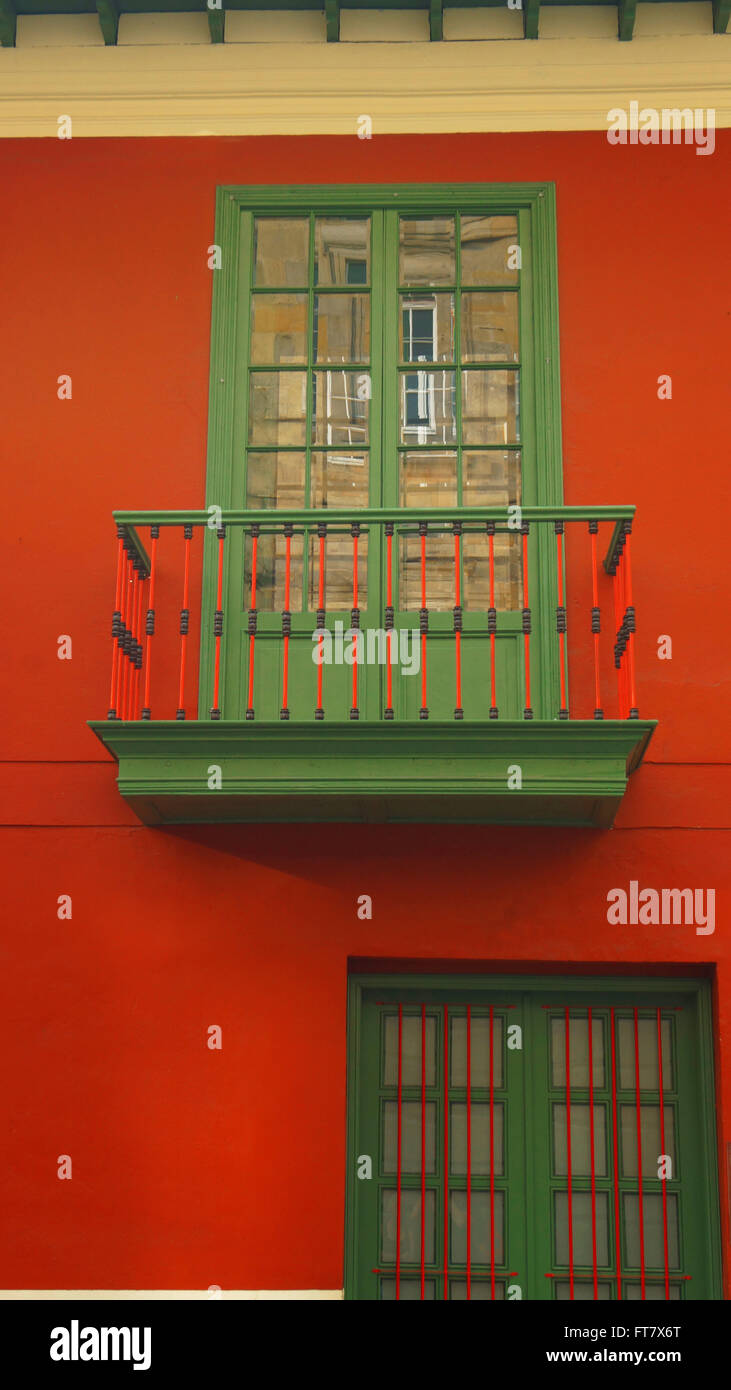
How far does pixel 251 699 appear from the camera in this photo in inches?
245

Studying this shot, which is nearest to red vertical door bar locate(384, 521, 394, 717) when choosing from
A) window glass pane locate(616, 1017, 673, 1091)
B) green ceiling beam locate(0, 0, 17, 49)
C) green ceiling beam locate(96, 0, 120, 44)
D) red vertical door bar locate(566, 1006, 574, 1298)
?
red vertical door bar locate(566, 1006, 574, 1298)

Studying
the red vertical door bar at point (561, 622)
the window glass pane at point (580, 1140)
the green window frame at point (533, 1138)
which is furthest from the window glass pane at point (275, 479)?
the window glass pane at point (580, 1140)

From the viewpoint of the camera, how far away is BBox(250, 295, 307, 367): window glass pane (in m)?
7.30

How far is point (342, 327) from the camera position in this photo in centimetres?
732

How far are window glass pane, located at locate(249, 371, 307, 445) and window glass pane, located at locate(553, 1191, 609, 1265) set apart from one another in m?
3.66

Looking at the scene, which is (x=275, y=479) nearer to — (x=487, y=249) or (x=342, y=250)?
(x=342, y=250)

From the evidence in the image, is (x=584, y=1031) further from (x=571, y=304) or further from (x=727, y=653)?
(x=571, y=304)

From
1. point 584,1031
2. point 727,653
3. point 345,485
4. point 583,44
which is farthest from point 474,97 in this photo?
point 584,1031

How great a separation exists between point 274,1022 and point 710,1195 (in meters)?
1.98

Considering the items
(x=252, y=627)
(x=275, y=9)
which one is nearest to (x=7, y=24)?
(x=275, y=9)

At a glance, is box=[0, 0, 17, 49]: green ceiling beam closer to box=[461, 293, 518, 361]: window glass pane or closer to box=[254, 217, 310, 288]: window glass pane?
box=[254, 217, 310, 288]: window glass pane

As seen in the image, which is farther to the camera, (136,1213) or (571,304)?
(571,304)

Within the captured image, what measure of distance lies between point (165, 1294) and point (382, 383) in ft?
13.6

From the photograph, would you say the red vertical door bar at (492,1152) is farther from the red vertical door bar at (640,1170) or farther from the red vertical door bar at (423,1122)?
the red vertical door bar at (640,1170)
